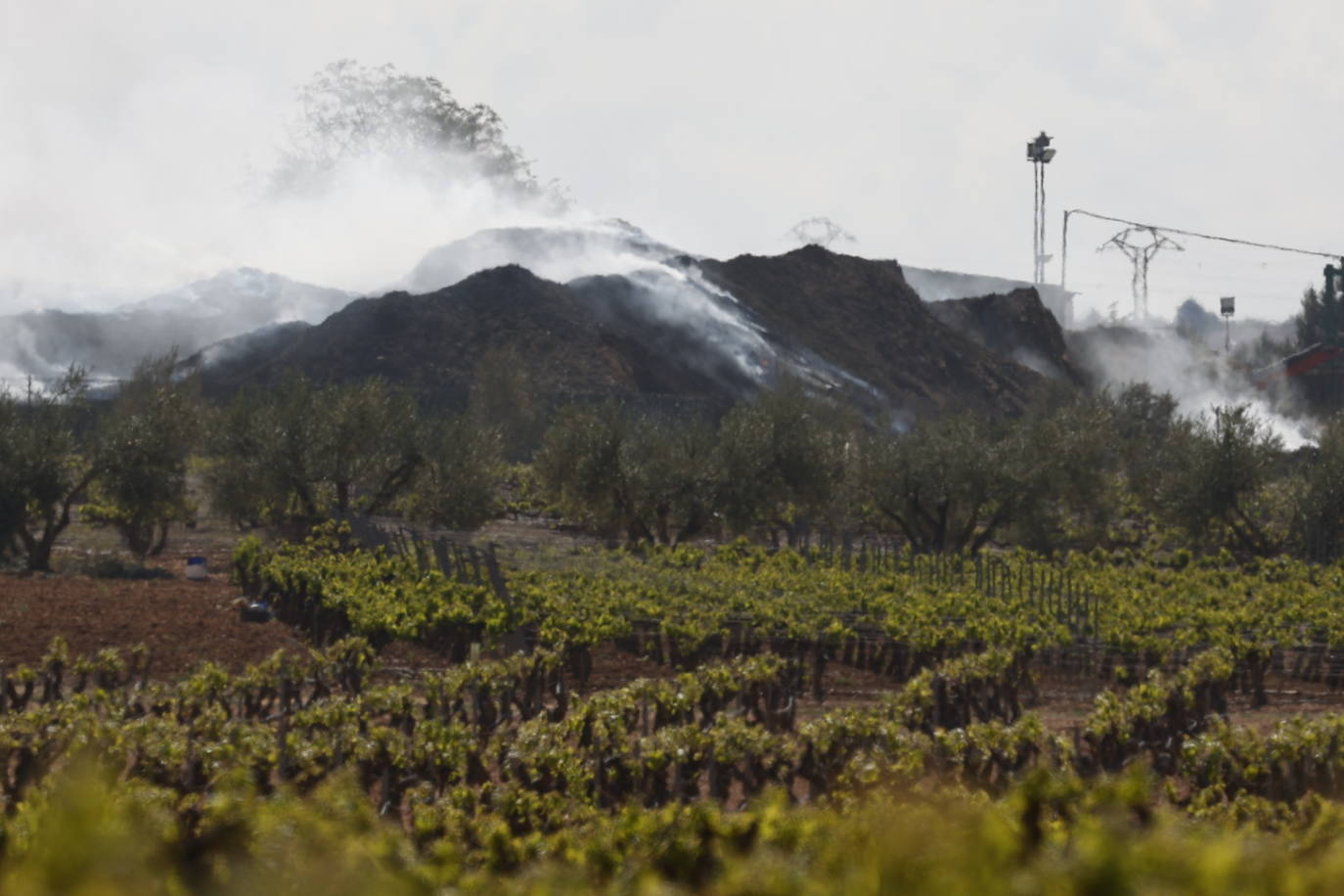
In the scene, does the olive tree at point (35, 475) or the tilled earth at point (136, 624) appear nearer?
the tilled earth at point (136, 624)

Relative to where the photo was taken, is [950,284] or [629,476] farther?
[950,284]

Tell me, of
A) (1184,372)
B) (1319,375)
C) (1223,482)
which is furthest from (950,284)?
(1223,482)

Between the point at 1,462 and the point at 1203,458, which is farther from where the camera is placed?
the point at 1203,458

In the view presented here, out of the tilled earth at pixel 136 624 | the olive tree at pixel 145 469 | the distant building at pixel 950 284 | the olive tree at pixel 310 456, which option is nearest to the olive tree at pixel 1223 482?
the olive tree at pixel 310 456

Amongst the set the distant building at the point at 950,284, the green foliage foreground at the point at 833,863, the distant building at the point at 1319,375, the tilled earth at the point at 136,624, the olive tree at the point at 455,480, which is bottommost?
the tilled earth at the point at 136,624

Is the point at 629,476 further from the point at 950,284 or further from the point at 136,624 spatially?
the point at 950,284

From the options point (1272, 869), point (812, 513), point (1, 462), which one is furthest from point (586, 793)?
point (812, 513)

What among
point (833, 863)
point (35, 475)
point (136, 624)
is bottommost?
point (136, 624)

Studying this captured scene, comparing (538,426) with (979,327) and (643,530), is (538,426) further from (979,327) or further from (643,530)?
(979,327)

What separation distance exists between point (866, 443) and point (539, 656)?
31.6 metres

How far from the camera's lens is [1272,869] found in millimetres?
2814

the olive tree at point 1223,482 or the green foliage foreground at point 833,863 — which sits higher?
the olive tree at point 1223,482

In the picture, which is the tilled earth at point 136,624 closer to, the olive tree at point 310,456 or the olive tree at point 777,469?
the olive tree at point 310,456

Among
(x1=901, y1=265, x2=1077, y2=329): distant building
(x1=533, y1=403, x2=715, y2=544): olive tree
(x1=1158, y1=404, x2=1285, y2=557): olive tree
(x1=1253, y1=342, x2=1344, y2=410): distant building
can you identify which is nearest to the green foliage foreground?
(x1=533, y1=403, x2=715, y2=544): olive tree
